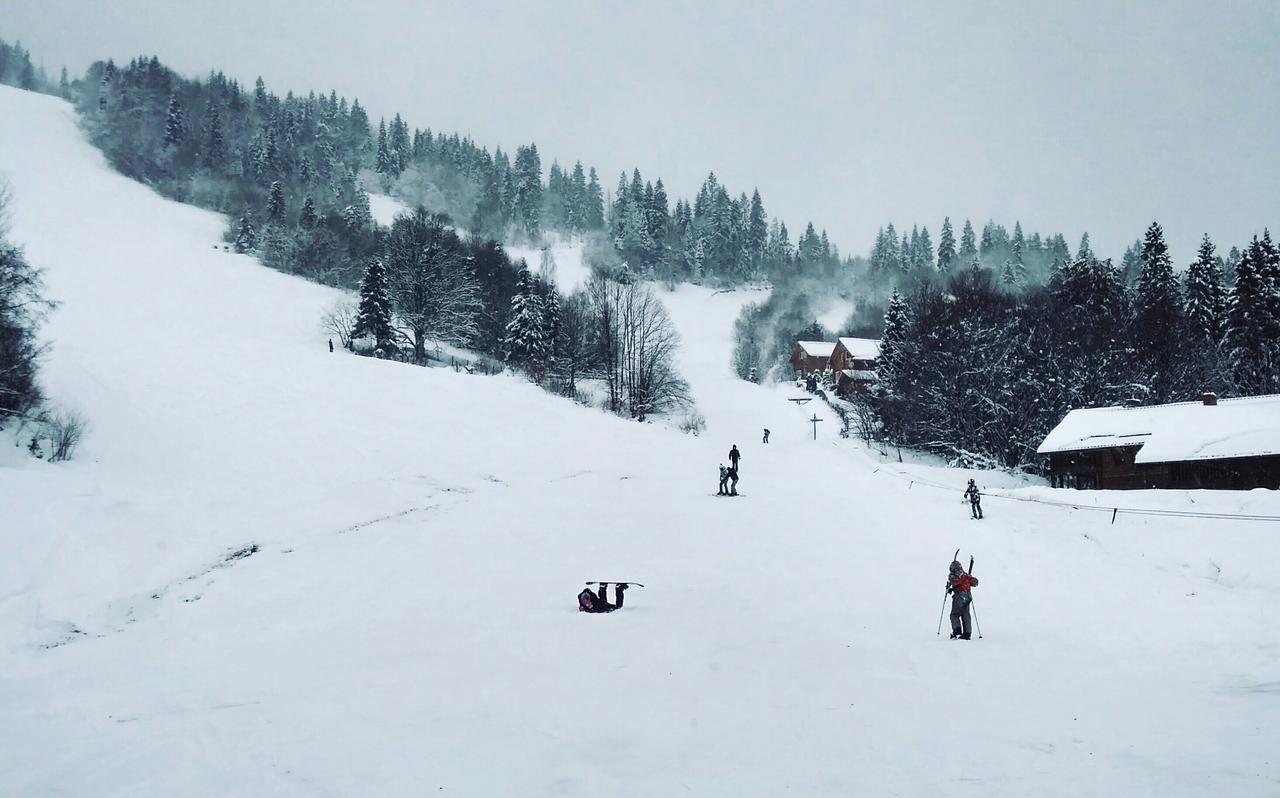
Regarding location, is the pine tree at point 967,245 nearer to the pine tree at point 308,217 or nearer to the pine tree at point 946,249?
the pine tree at point 946,249

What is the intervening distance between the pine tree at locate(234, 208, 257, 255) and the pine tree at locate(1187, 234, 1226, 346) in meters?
87.5

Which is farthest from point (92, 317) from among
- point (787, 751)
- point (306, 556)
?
point (787, 751)

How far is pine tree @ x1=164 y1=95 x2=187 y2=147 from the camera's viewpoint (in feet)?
326

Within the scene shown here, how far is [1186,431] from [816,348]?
66.1 meters

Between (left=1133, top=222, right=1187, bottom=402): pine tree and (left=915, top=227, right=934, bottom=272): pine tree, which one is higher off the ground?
(left=915, top=227, right=934, bottom=272): pine tree

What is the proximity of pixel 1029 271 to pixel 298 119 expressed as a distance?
154576 millimetres

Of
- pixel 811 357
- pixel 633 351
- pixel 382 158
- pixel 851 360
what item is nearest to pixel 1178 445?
pixel 633 351

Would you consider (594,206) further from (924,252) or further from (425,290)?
(425,290)

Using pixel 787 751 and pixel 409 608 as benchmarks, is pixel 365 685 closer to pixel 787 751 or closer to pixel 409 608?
pixel 409 608

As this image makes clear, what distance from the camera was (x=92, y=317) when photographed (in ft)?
123

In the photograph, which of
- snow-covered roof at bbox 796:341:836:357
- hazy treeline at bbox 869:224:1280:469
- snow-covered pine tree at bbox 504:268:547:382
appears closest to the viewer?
hazy treeline at bbox 869:224:1280:469

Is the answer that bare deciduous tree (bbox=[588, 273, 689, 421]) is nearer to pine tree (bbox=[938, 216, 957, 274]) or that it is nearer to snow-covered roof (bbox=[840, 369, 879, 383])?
snow-covered roof (bbox=[840, 369, 879, 383])

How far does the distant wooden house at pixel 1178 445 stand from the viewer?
24531 mm

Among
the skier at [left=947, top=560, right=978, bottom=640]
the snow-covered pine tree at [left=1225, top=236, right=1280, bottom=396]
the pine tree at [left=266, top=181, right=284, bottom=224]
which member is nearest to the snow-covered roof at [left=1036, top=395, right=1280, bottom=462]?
the skier at [left=947, top=560, right=978, bottom=640]
